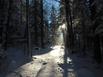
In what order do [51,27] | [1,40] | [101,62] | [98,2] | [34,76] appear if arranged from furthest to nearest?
[51,27]
[1,40]
[101,62]
[98,2]
[34,76]

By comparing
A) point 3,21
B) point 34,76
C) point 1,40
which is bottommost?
point 34,76

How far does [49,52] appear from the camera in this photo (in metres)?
36.7

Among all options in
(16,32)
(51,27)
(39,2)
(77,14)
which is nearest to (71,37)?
(77,14)

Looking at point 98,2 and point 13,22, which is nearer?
point 98,2

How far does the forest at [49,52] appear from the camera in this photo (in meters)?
18.5

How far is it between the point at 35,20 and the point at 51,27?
64.5ft

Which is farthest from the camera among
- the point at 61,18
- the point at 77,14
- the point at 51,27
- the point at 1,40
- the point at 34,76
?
the point at 51,27

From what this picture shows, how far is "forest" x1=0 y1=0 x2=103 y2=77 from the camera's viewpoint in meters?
18.5

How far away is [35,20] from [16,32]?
512 inches

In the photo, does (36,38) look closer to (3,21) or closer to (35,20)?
(35,20)

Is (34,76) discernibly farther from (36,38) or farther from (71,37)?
(36,38)

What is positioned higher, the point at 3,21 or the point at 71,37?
the point at 3,21

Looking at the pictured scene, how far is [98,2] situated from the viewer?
19.9m

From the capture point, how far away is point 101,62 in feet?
76.7
